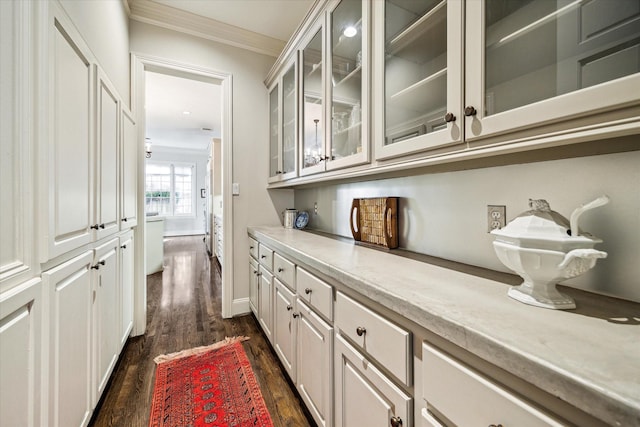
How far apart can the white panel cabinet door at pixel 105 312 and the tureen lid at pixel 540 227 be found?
5.64ft

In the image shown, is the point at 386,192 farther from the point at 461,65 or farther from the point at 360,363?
the point at 360,363

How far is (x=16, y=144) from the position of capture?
2.44 ft

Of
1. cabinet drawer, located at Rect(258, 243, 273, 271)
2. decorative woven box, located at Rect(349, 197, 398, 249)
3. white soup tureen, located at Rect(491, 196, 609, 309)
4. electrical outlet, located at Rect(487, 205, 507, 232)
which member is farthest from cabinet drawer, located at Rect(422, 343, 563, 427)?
cabinet drawer, located at Rect(258, 243, 273, 271)

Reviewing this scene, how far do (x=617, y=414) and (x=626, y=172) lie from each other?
26.7 inches

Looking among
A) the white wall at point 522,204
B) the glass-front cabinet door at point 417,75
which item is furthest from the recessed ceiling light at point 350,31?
the white wall at point 522,204

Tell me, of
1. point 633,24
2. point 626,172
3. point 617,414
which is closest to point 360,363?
point 617,414

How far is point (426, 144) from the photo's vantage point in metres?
0.99

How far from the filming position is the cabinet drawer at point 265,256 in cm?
190

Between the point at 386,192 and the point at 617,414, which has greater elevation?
the point at 386,192

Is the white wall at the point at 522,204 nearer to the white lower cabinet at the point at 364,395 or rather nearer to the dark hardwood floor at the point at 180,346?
the white lower cabinet at the point at 364,395

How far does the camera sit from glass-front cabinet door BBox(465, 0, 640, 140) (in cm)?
60

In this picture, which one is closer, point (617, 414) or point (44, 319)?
point (617, 414)

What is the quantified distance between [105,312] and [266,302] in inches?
37.2

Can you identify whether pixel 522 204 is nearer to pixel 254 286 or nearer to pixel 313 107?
pixel 313 107
